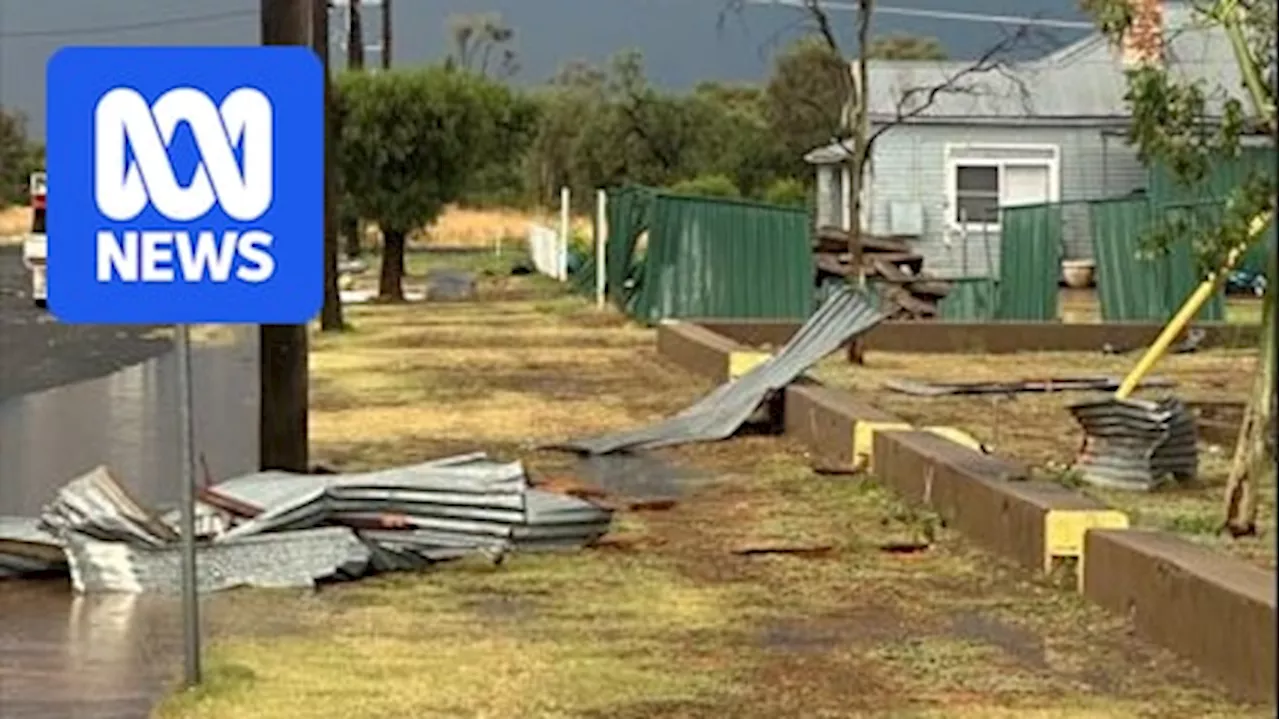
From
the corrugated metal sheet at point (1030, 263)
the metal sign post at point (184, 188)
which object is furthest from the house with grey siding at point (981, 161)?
the metal sign post at point (184, 188)

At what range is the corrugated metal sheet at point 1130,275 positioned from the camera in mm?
32844

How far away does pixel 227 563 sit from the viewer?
11570mm

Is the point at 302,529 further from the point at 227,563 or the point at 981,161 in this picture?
the point at 981,161

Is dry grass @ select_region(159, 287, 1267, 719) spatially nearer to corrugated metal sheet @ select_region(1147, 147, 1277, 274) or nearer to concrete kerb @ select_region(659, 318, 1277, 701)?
concrete kerb @ select_region(659, 318, 1277, 701)

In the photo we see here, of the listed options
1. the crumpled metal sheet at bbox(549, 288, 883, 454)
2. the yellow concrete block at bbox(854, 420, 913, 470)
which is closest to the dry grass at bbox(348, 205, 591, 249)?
the crumpled metal sheet at bbox(549, 288, 883, 454)

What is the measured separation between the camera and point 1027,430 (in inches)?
738

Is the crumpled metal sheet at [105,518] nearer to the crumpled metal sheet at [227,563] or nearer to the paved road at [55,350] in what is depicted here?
the crumpled metal sheet at [227,563]

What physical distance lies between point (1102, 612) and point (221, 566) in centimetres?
377

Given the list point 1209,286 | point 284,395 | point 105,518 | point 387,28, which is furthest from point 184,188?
point 387,28

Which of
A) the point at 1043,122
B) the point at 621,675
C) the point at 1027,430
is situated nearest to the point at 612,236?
the point at 1043,122

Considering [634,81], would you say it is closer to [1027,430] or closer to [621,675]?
[1027,430]

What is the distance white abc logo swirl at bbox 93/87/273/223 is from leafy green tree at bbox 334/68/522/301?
122ft

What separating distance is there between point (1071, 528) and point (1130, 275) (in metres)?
22.7

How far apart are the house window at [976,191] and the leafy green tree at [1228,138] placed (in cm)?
3641
